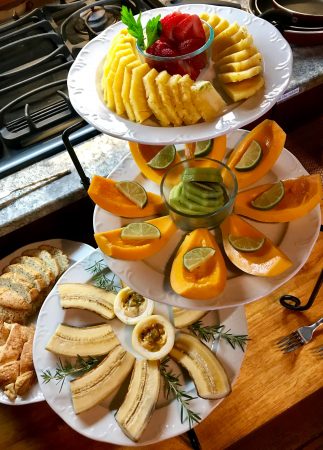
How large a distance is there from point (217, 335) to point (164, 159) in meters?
0.35

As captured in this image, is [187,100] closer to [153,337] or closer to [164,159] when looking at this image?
[164,159]

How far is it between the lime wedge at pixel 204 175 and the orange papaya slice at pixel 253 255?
0.23ft

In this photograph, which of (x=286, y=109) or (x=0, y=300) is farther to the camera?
(x=286, y=109)

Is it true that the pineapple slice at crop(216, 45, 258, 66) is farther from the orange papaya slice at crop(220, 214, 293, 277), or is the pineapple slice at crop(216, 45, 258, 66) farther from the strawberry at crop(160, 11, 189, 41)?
the orange papaya slice at crop(220, 214, 293, 277)

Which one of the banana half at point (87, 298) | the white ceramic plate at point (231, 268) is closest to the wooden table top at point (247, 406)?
the banana half at point (87, 298)

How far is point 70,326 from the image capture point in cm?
94

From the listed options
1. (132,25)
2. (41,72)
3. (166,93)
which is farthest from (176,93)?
(41,72)

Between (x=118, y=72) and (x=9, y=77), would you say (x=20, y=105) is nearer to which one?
(x=9, y=77)

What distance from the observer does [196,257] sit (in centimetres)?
72

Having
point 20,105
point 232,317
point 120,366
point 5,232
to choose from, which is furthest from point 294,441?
point 20,105

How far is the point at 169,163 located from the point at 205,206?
132mm

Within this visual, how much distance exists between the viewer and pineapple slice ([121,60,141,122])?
69 centimetres

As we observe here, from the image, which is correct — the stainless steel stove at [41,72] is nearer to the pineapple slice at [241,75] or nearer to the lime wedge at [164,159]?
the lime wedge at [164,159]

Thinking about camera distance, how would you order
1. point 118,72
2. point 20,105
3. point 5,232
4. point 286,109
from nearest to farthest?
point 118,72, point 5,232, point 20,105, point 286,109
